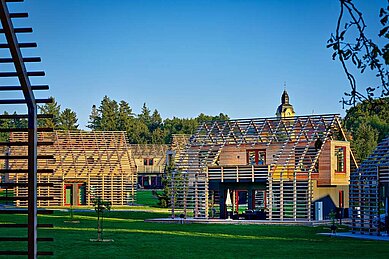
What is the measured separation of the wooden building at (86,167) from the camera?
60469mm

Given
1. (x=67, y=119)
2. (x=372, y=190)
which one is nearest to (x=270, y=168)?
(x=372, y=190)

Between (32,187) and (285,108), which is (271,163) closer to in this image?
(32,187)

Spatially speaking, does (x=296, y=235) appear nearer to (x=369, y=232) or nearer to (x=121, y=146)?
(x=369, y=232)

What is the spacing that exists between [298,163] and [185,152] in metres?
7.22

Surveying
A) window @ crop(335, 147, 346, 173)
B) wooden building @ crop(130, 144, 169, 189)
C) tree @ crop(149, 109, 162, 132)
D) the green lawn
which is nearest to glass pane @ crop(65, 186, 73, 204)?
the green lawn

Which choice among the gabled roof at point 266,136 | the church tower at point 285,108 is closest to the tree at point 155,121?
the church tower at point 285,108

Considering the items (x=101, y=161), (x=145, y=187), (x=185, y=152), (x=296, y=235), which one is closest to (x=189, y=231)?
(x=296, y=235)

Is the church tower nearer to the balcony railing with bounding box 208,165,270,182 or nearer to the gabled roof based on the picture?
the gabled roof

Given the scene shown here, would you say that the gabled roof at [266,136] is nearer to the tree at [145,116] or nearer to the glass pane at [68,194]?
the glass pane at [68,194]

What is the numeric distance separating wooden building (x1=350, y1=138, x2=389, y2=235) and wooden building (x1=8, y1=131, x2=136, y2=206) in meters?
31.2

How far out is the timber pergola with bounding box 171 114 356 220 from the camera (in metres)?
40.4

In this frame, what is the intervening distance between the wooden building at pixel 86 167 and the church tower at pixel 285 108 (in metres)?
26.5

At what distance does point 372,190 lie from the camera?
30828mm

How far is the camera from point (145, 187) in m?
109
